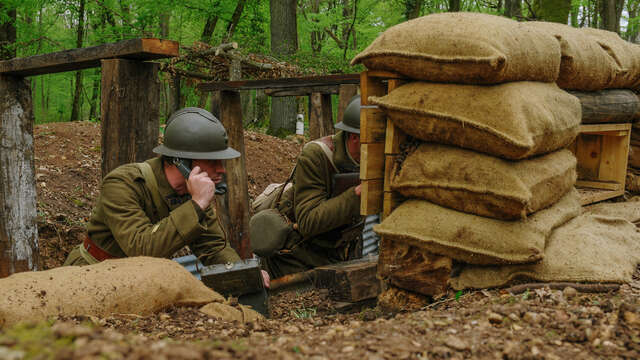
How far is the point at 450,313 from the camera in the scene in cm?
258

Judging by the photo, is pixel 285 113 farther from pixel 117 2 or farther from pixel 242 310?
pixel 242 310

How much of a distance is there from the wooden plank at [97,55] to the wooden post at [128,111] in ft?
0.27

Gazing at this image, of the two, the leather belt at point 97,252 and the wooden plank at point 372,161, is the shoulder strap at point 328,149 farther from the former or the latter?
the leather belt at point 97,252

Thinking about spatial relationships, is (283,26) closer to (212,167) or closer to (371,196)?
(212,167)

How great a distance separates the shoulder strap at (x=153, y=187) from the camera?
131 inches

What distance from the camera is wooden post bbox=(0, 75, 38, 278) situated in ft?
14.1

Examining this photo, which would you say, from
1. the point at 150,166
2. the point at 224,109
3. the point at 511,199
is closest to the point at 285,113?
the point at 224,109

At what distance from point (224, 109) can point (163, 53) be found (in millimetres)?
2056

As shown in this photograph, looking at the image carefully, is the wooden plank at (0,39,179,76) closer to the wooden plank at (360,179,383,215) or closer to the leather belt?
the leather belt

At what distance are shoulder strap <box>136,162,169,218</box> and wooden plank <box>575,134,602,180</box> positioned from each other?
4.25m

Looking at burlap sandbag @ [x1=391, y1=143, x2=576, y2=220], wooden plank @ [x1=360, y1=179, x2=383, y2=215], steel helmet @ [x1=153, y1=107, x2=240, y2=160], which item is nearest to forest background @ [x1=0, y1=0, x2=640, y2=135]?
burlap sandbag @ [x1=391, y1=143, x2=576, y2=220]

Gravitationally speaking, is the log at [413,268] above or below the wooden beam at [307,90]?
below

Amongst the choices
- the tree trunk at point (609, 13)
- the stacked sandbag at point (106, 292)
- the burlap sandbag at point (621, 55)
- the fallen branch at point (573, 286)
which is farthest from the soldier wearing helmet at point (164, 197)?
the tree trunk at point (609, 13)

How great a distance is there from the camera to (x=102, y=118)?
339 cm
